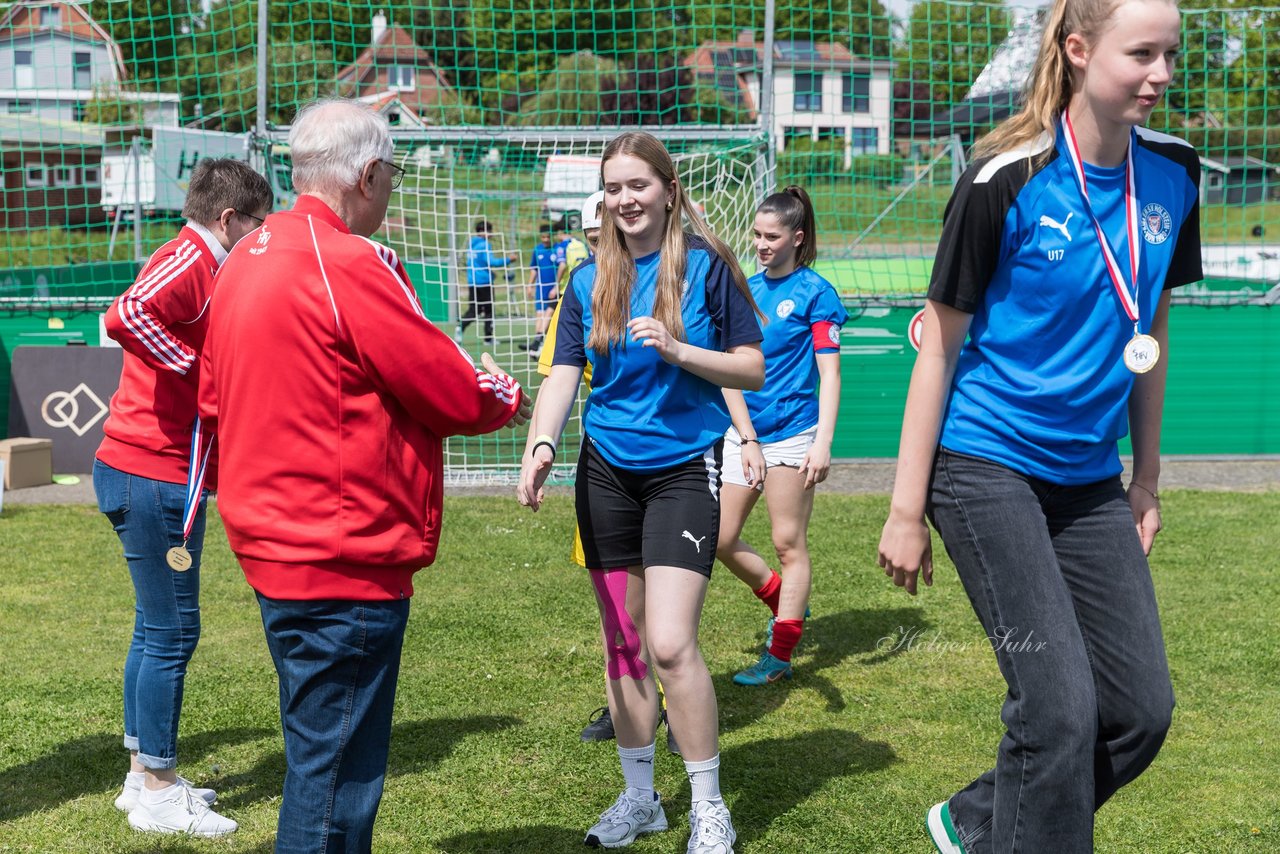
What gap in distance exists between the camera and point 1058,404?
2676 millimetres

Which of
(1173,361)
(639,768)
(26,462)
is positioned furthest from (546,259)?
(639,768)

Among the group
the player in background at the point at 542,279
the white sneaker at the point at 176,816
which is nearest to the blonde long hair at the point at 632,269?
the white sneaker at the point at 176,816

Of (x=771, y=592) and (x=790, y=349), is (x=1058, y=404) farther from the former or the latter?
(x=771, y=592)

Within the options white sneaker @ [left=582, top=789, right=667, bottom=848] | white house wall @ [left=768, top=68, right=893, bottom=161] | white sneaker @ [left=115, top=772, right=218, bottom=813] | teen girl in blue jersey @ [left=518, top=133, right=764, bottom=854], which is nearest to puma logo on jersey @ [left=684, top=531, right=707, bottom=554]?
teen girl in blue jersey @ [left=518, top=133, right=764, bottom=854]

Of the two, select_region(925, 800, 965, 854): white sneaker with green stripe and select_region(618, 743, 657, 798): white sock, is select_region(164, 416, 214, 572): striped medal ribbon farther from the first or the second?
select_region(925, 800, 965, 854): white sneaker with green stripe

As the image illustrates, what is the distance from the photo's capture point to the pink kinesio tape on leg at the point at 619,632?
3.89m

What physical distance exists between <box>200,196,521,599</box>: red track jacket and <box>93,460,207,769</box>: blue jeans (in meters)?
1.31

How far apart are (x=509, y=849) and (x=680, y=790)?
68cm

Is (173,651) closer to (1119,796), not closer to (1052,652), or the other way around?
(1052,652)

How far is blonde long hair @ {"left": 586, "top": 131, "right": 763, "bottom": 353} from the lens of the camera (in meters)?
3.72

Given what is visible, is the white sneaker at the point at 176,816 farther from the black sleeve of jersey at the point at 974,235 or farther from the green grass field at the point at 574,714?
the black sleeve of jersey at the point at 974,235

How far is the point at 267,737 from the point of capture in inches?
188

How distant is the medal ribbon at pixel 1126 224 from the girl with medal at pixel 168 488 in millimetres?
2489

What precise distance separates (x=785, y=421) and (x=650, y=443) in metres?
1.73
